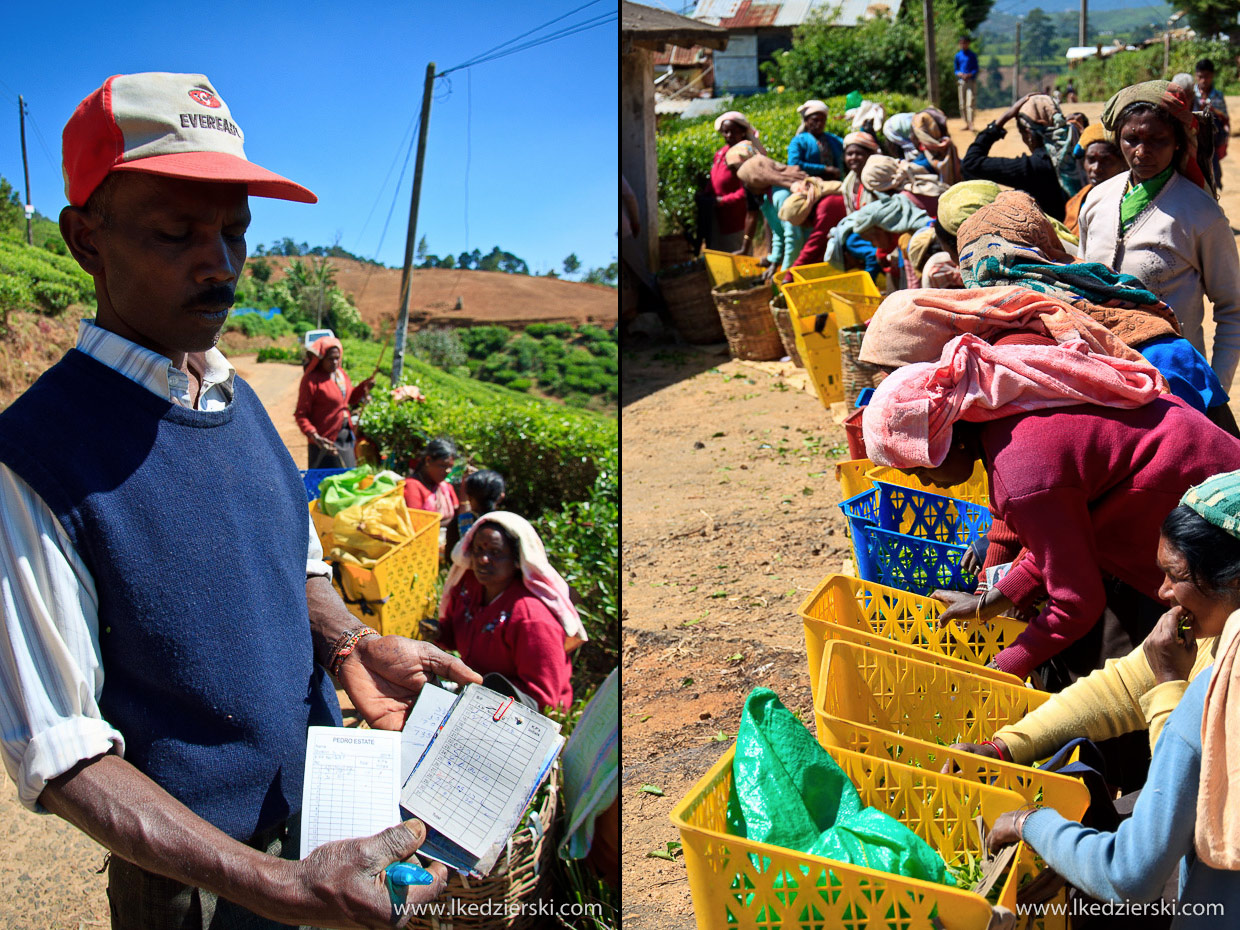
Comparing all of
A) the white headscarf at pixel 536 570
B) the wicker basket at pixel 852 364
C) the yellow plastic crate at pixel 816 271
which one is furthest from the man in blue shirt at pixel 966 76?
the white headscarf at pixel 536 570

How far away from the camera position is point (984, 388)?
2.56 m

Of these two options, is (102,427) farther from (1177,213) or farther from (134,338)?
(1177,213)

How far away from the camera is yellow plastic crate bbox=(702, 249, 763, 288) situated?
1010cm

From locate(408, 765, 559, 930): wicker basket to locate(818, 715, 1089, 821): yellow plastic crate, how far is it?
116cm

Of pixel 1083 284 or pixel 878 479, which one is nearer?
pixel 1083 284

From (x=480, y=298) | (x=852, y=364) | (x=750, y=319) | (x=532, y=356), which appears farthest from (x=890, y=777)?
(x=480, y=298)

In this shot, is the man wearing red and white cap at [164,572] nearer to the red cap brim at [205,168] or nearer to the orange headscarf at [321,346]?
the red cap brim at [205,168]

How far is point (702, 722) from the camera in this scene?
4012 millimetres

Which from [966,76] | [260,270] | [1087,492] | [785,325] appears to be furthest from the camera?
[260,270]

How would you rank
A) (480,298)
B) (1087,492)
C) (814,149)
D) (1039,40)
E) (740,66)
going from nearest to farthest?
(1087,492) → (814,149) → (480,298) → (740,66) → (1039,40)

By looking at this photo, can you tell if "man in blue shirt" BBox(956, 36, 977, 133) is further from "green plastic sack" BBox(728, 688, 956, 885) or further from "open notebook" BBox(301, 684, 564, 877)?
"open notebook" BBox(301, 684, 564, 877)

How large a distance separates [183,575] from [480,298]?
36238mm

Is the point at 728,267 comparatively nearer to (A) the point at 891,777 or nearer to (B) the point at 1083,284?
(B) the point at 1083,284

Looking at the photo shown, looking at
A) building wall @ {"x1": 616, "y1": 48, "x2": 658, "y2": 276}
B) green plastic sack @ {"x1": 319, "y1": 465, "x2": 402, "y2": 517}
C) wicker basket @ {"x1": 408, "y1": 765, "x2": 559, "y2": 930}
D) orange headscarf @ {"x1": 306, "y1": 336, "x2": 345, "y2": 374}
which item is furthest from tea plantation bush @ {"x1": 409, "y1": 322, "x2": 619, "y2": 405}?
wicker basket @ {"x1": 408, "y1": 765, "x2": 559, "y2": 930}
